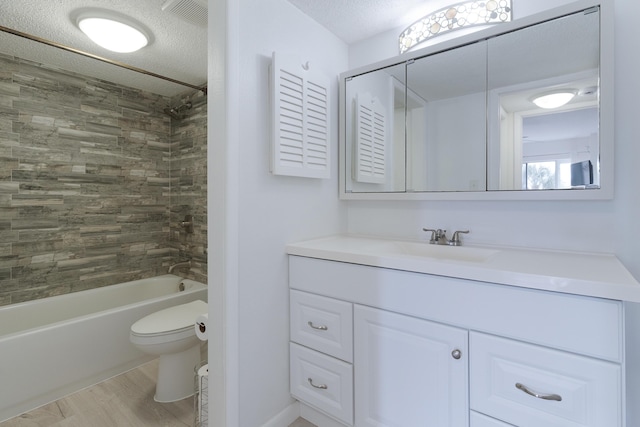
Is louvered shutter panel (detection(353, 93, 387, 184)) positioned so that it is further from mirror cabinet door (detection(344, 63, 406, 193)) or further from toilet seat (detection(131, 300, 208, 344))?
toilet seat (detection(131, 300, 208, 344))

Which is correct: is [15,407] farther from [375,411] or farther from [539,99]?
[539,99]

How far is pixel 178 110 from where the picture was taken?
9.97ft

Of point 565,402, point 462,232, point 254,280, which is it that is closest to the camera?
point 565,402

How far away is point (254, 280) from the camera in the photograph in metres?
1.38

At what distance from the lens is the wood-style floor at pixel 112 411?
161cm

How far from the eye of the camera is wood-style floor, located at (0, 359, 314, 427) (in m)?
1.61

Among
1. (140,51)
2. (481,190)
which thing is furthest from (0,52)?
(481,190)

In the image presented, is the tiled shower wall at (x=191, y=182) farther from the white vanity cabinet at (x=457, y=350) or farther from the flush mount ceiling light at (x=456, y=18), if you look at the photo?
the flush mount ceiling light at (x=456, y=18)

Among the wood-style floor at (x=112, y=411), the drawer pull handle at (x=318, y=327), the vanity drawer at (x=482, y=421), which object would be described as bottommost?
the wood-style floor at (x=112, y=411)

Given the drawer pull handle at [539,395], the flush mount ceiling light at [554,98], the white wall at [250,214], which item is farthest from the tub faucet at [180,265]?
the flush mount ceiling light at [554,98]

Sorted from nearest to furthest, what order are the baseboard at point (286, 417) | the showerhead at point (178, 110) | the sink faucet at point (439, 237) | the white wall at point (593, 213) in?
1. the white wall at point (593, 213)
2. the baseboard at point (286, 417)
3. the sink faucet at point (439, 237)
4. the showerhead at point (178, 110)

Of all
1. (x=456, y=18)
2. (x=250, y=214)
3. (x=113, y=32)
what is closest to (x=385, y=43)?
(x=456, y=18)

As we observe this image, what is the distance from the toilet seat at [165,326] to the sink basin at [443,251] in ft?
4.38

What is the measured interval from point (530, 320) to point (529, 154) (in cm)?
80
